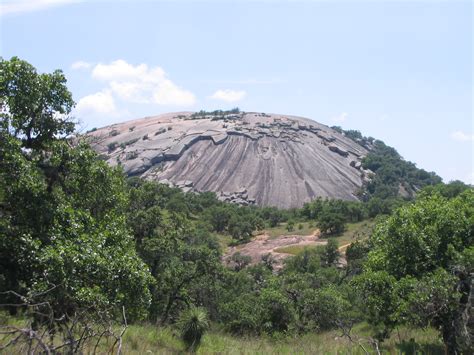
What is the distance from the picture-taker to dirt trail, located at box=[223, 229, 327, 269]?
189 ft

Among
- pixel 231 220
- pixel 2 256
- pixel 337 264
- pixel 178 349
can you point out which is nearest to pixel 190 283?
pixel 178 349

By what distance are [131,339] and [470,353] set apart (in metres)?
7.75

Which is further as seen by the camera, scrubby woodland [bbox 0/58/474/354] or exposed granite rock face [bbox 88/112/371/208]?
exposed granite rock face [bbox 88/112/371/208]

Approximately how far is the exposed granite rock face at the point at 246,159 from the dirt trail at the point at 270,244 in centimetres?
2937

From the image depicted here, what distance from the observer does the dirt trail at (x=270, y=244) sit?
189 ft

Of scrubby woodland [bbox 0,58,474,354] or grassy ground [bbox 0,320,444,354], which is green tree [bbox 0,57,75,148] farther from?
grassy ground [bbox 0,320,444,354]

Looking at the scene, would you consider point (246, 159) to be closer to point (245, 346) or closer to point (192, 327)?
point (192, 327)

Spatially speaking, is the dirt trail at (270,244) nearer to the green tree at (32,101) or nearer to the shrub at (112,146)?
the green tree at (32,101)

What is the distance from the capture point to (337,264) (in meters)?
48.5

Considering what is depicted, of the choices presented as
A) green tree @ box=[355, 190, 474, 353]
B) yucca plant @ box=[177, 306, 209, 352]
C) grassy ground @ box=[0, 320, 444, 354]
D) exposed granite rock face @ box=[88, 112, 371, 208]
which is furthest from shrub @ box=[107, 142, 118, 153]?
green tree @ box=[355, 190, 474, 353]

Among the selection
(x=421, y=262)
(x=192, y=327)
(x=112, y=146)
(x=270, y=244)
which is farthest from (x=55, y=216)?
(x=112, y=146)

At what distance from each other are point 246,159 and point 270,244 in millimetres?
43738

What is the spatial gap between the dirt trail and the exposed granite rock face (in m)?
29.4

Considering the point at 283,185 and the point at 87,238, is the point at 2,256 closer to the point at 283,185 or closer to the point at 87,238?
the point at 87,238
